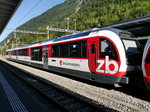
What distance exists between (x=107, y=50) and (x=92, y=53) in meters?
1.02

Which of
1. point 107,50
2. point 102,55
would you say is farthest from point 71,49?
point 107,50

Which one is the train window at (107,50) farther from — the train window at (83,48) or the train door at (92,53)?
the train window at (83,48)

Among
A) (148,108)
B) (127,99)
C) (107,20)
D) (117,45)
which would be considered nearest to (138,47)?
(117,45)

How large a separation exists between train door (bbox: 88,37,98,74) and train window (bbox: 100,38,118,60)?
1.23 feet

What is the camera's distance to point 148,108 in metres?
5.30

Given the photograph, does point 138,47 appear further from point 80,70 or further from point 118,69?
point 80,70

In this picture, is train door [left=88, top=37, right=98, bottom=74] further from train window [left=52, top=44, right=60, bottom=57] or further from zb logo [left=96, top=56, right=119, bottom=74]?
train window [left=52, top=44, right=60, bottom=57]

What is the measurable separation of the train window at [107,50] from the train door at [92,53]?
38 cm

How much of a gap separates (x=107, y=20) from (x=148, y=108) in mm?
84911

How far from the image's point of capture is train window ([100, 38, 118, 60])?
706 centimetres

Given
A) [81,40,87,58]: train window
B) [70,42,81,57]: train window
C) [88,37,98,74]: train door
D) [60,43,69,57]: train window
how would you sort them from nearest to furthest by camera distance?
[88,37,98,74]: train door, [81,40,87,58]: train window, [70,42,81,57]: train window, [60,43,69,57]: train window

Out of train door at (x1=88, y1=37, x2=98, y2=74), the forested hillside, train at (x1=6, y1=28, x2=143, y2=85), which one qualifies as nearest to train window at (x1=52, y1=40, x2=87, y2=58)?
train at (x1=6, y1=28, x2=143, y2=85)

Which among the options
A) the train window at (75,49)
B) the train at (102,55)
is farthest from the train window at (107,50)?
the train window at (75,49)

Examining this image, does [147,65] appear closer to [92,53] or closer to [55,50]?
[92,53]
